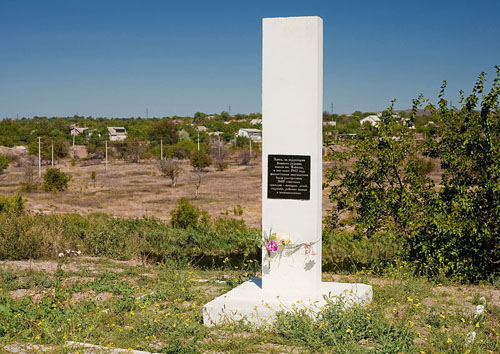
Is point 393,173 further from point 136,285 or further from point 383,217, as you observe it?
point 136,285

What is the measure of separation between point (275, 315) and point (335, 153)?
4.38m

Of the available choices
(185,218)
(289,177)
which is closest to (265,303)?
(289,177)

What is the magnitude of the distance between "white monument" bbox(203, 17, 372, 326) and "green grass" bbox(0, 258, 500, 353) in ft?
1.11

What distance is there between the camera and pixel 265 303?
5.64 meters

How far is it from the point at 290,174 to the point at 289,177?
0.11 ft

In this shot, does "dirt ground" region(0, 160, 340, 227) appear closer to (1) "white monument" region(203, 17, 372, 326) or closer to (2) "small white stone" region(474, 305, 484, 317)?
(1) "white monument" region(203, 17, 372, 326)

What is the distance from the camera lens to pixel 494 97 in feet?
28.8

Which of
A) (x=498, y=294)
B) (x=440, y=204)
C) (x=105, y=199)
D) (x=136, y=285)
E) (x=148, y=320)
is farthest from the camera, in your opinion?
(x=105, y=199)

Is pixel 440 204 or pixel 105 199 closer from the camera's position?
pixel 440 204

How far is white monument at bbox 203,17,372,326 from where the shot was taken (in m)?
5.69

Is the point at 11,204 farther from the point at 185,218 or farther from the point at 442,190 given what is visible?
the point at 442,190

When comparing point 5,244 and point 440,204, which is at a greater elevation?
point 440,204

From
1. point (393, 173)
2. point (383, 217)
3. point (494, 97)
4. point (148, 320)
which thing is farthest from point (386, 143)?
point (148, 320)

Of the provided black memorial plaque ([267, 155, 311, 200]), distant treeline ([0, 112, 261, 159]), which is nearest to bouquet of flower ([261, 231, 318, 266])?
black memorial plaque ([267, 155, 311, 200])
